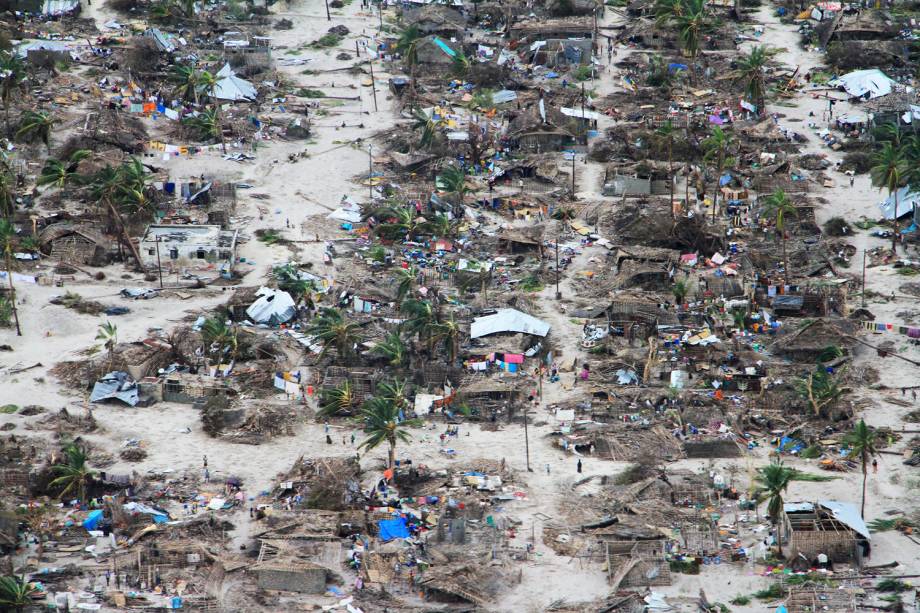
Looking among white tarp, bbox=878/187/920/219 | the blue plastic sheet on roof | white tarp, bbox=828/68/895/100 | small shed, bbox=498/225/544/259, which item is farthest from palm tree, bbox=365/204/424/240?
white tarp, bbox=828/68/895/100

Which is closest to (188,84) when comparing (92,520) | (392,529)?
(92,520)

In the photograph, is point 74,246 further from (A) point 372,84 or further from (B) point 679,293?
(A) point 372,84

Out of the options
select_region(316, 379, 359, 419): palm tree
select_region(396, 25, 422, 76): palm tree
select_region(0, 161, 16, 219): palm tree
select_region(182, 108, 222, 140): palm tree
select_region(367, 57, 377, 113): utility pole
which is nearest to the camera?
select_region(316, 379, 359, 419): palm tree

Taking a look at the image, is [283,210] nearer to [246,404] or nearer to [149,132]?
[149,132]

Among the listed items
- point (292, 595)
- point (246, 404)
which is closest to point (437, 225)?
point (246, 404)

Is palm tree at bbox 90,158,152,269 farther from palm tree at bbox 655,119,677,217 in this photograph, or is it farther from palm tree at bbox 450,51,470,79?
palm tree at bbox 450,51,470,79
